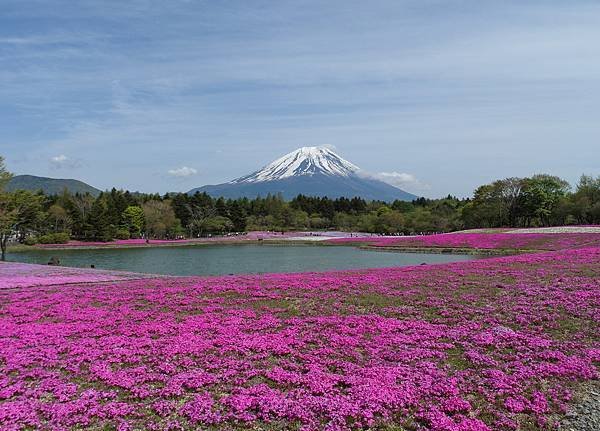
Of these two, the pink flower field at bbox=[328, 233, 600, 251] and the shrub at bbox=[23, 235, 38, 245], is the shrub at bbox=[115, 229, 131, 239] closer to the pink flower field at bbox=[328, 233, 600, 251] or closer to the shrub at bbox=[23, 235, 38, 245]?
the shrub at bbox=[23, 235, 38, 245]

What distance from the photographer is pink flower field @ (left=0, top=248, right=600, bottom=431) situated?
24.3 feet

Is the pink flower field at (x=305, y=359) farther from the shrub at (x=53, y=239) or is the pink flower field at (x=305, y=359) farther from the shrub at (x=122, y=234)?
the shrub at (x=122, y=234)

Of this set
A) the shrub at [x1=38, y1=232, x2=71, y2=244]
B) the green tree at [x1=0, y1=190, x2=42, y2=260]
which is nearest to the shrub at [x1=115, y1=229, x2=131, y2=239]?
the shrub at [x1=38, y1=232, x2=71, y2=244]

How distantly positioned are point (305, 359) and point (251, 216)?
13152 cm

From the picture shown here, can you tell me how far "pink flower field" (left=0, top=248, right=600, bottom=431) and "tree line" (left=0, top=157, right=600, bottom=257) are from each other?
188 ft

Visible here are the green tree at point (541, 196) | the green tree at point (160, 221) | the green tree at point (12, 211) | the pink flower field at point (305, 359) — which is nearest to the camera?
the pink flower field at point (305, 359)

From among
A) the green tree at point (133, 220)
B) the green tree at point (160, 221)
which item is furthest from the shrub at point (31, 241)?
the green tree at point (160, 221)

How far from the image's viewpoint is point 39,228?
92.8 metres

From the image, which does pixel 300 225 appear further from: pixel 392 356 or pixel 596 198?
pixel 392 356

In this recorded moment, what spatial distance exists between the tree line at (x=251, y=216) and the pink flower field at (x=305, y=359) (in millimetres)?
57165

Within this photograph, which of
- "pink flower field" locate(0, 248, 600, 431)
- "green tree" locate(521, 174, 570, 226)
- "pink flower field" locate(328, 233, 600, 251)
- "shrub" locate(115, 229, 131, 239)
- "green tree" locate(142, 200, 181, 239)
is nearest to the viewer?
"pink flower field" locate(0, 248, 600, 431)

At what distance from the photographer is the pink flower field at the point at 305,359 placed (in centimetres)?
741

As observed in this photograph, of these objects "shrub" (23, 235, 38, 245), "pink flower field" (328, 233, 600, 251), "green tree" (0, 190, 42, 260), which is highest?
"green tree" (0, 190, 42, 260)

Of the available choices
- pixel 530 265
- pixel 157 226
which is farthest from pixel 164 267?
pixel 157 226
